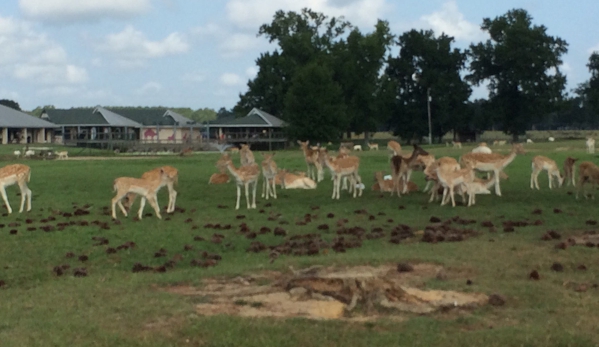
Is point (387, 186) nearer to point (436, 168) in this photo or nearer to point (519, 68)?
point (436, 168)

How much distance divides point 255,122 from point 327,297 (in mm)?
85439

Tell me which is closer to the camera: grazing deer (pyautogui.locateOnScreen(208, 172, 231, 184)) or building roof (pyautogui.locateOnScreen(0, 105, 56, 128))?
grazing deer (pyautogui.locateOnScreen(208, 172, 231, 184))

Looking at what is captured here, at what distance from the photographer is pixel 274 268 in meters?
13.2

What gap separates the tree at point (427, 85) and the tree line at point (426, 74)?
0.12 meters

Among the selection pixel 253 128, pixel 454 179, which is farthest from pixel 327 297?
pixel 253 128

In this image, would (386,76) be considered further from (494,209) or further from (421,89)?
(494,209)

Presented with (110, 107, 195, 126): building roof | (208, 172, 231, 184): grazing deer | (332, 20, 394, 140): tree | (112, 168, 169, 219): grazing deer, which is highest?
(332, 20, 394, 140): tree

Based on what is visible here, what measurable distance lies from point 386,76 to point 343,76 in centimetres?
873

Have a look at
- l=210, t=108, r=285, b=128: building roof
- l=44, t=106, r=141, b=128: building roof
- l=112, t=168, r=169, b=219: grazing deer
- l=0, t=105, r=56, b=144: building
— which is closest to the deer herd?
l=112, t=168, r=169, b=219: grazing deer

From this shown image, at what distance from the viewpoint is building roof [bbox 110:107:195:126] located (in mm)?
108519

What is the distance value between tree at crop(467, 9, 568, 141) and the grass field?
7272cm

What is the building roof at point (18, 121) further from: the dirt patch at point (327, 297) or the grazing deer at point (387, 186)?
the dirt patch at point (327, 297)

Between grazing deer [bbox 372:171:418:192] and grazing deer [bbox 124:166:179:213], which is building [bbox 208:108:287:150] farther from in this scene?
grazing deer [bbox 124:166:179:213]

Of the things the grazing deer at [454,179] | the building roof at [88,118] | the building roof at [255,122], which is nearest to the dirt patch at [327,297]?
the grazing deer at [454,179]
